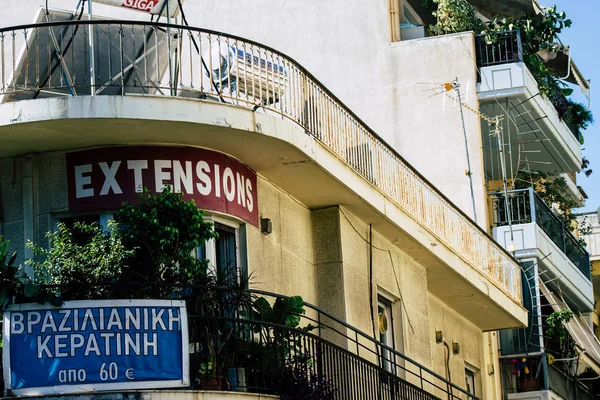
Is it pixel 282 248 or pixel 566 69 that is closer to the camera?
pixel 282 248

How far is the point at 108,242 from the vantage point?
17438 millimetres

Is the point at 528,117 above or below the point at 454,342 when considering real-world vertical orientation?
above

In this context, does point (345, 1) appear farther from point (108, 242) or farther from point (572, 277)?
point (108, 242)

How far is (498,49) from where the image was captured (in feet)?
107

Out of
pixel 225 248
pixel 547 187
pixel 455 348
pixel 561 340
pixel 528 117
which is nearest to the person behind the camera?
pixel 225 248

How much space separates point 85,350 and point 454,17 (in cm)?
1787

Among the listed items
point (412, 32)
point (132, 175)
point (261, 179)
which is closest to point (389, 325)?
point (261, 179)

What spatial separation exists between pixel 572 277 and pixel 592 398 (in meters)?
4.30

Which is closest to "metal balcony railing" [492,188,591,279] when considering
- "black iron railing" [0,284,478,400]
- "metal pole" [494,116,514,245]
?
"metal pole" [494,116,514,245]

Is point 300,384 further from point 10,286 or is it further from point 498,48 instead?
point 498,48

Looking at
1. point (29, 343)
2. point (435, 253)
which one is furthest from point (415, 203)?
point (29, 343)

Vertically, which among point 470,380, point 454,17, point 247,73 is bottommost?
point 470,380

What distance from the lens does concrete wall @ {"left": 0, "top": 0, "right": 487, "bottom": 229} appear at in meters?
31.6

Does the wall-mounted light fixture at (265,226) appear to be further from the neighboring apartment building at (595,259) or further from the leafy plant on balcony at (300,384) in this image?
the neighboring apartment building at (595,259)
